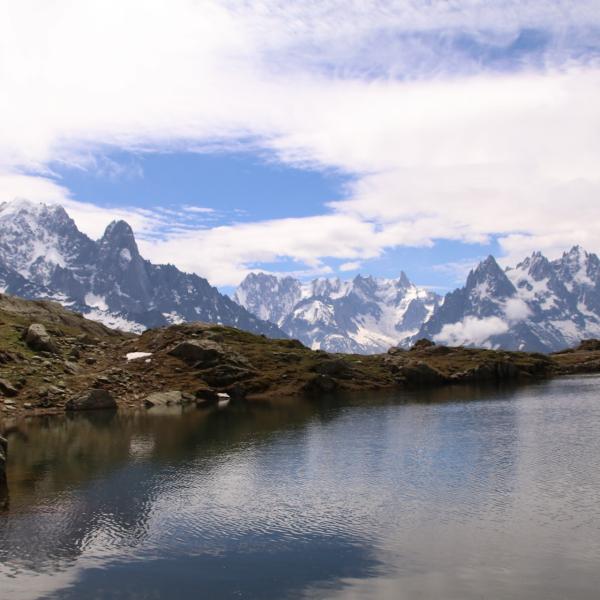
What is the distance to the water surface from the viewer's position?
122ft

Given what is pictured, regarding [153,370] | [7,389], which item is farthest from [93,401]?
[153,370]

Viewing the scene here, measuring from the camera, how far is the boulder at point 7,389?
400 feet

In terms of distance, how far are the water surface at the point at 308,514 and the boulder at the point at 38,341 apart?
5152 cm

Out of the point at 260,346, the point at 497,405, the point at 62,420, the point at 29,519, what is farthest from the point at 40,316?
the point at 29,519

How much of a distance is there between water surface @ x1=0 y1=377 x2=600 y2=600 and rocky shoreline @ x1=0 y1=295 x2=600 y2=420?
112ft

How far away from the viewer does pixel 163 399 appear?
14212 centimetres

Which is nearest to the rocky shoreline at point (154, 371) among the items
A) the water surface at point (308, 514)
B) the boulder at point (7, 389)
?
the boulder at point (7, 389)

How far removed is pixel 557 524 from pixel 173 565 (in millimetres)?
26471

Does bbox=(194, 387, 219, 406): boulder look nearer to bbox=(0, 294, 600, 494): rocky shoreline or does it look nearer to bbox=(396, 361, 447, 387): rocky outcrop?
bbox=(0, 294, 600, 494): rocky shoreline

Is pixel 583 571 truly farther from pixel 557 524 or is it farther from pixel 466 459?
pixel 466 459

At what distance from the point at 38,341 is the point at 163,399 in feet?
103

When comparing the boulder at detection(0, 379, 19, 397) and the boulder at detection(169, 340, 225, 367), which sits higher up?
the boulder at detection(169, 340, 225, 367)

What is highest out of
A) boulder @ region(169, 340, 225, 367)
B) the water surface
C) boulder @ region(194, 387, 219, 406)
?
boulder @ region(169, 340, 225, 367)

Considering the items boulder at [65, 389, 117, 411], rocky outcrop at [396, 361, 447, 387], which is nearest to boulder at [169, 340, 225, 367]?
boulder at [65, 389, 117, 411]
